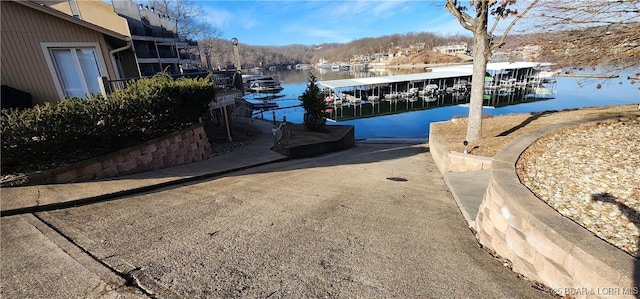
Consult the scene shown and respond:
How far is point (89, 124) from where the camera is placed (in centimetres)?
540

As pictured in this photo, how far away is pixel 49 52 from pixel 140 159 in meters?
4.58

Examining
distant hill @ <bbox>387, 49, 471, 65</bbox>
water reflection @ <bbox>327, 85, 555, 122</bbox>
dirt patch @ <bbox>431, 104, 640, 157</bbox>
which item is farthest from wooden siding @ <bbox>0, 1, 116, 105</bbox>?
distant hill @ <bbox>387, 49, 471, 65</bbox>

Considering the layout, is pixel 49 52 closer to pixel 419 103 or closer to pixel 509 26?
pixel 509 26

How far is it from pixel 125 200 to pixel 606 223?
641 centimetres

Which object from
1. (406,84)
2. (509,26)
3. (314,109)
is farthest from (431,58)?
(509,26)

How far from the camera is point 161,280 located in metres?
2.53

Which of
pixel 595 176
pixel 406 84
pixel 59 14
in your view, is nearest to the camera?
pixel 595 176

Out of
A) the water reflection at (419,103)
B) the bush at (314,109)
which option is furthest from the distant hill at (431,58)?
the bush at (314,109)

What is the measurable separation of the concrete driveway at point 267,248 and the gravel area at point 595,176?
3.10 ft

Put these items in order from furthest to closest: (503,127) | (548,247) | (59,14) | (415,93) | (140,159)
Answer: (415,93) → (503,127) → (59,14) → (140,159) → (548,247)

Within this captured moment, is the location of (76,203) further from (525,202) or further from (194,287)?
(525,202)

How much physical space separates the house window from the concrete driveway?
19.3 ft

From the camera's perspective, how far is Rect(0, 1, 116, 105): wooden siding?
6859 mm

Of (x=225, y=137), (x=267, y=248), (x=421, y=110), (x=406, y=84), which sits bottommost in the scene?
(x=421, y=110)
